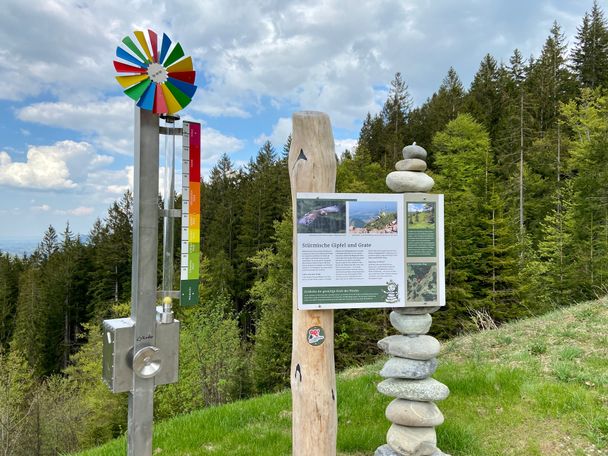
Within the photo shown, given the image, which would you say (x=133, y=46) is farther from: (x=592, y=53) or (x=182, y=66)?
Result: (x=592, y=53)

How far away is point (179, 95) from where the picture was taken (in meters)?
2.89

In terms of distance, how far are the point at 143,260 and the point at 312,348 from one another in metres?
1.56

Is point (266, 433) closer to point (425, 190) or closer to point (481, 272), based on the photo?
point (425, 190)

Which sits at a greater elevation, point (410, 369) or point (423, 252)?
point (423, 252)

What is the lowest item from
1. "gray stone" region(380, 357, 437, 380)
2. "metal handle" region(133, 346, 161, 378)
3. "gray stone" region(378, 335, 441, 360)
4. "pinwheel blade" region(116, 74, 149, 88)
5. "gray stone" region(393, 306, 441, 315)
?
"gray stone" region(380, 357, 437, 380)

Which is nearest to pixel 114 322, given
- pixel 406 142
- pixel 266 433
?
pixel 266 433

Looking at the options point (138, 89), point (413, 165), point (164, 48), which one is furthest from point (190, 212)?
point (413, 165)

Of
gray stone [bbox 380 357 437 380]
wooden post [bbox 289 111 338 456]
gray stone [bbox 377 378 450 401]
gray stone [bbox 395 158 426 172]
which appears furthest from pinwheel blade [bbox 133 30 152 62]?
gray stone [bbox 377 378 450 401]

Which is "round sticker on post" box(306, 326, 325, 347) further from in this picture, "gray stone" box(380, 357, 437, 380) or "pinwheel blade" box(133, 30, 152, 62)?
"pinwheel blade" box(133, 30, 152, 62)

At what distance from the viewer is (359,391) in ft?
20.3

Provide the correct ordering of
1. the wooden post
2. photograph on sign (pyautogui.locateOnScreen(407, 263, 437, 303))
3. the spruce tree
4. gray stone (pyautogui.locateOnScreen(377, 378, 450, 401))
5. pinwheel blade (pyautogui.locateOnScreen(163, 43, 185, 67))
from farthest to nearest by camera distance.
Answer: the spruce tree
gray stone (pyautogui.locateOnScreen(377, 378, 450, 401))
photograph on sign (pyautogui.locateOnScreen(407, 263, 437, 303))
the wooden post
pinwheel blade (pyautogui.locateOnScreen(163, 43, 185, 67))

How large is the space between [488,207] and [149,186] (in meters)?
21.2

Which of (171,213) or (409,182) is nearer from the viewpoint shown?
(171,213)

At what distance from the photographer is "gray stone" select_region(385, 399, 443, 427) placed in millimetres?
4070
